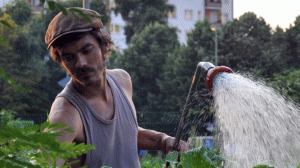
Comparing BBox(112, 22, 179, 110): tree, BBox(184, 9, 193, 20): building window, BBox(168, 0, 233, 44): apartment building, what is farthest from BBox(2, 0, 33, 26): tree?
BBox(184, 9, 193, 20): building window

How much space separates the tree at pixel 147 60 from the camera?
34.1m

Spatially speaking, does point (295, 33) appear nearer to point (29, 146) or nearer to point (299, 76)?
point (299, 76)

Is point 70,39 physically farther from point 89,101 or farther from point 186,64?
point 186,64

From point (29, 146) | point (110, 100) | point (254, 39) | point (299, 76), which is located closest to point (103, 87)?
point (110, 100)

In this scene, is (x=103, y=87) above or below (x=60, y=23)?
below

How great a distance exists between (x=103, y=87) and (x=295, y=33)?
114ft

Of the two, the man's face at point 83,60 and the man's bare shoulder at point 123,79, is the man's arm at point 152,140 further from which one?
the man's face at point 83,60

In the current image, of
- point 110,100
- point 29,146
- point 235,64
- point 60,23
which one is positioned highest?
point 60,23

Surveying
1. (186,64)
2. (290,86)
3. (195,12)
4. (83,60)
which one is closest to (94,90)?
(83,60)

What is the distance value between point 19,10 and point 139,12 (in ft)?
38.8

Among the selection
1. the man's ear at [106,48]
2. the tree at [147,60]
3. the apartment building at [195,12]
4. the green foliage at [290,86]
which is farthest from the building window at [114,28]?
the man's ear at [106,48]

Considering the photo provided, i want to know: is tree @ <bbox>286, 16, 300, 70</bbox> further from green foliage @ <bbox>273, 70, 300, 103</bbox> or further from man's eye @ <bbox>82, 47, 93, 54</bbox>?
man's eye @ <bbox>82, 47, 93, 54</bbox>

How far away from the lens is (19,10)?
39.6 metres

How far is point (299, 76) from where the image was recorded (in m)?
6.61
